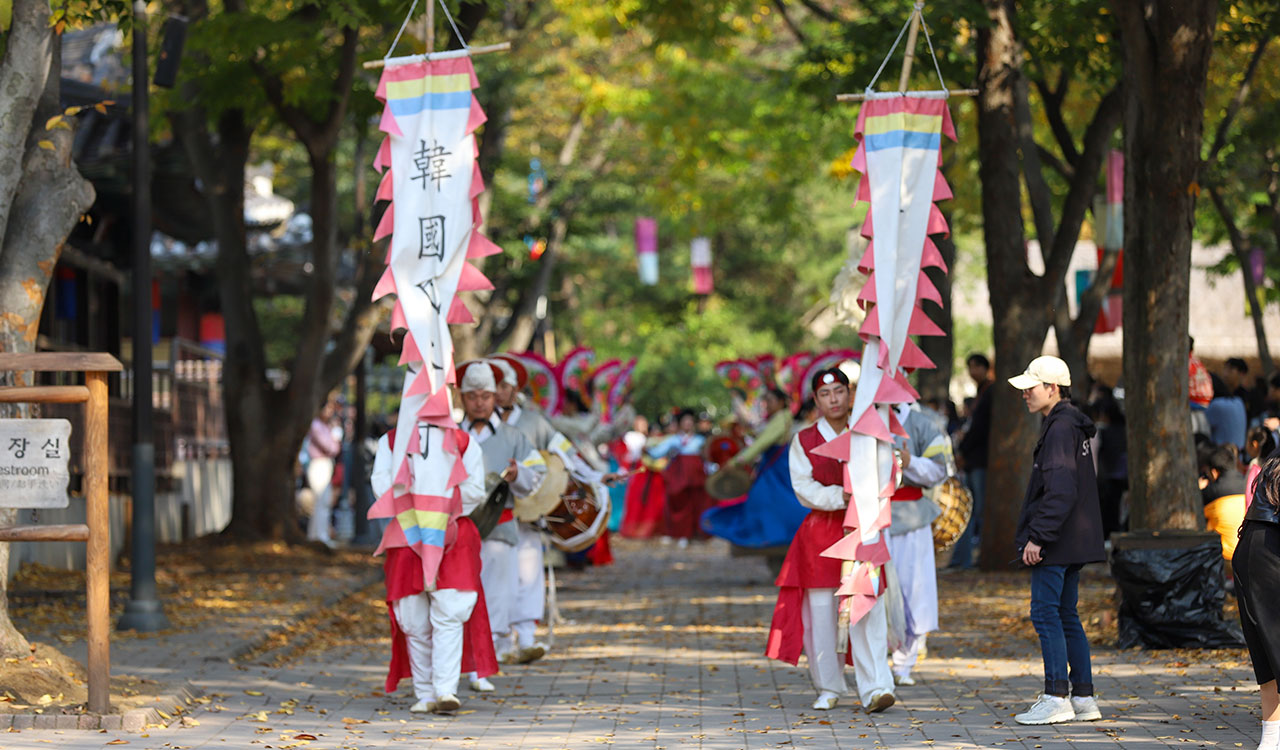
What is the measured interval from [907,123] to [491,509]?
346 centimetres

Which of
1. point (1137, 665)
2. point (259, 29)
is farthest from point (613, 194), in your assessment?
point (1137, 665)

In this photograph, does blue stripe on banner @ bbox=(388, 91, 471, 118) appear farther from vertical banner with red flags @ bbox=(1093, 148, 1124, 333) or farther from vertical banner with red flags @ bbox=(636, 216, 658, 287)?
vertical banner with red flags @ bbox=(636, 216, 658, 287)

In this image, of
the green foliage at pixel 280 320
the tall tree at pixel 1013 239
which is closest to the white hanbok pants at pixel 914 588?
the tall tree at pixel 1013 239

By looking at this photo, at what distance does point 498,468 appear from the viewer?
1037cm

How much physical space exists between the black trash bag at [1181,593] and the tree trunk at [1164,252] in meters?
0.45

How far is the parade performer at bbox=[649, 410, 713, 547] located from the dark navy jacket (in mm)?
14471

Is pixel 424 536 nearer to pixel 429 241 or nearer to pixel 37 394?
pixel 429 241

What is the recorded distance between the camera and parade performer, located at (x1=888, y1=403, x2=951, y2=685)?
10.0 meters

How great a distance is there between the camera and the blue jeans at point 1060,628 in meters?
8.30

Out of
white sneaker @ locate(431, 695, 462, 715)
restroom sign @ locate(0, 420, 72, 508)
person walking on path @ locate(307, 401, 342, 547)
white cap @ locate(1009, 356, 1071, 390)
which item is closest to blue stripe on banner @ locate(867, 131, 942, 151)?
white cap @ locate(1009, 356, 1071, 390)

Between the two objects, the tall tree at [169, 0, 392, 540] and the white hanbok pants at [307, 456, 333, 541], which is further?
the white hanbok pants at [307, 456, 333, 541]

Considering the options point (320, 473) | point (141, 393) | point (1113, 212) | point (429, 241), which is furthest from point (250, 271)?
point (429, 241)

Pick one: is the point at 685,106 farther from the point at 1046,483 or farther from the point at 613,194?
the point at 1046,483

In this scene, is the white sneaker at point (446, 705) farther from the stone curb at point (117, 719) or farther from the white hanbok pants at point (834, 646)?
the white hanbok pants at point (834, 646)
